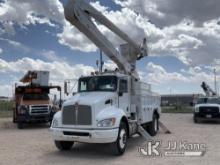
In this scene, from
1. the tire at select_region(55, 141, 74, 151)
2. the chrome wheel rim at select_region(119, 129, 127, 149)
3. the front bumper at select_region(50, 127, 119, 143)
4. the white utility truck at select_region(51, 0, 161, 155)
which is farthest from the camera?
the tire at select_region(55, 141, 74, 151)

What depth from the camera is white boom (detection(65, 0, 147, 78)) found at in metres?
11.1

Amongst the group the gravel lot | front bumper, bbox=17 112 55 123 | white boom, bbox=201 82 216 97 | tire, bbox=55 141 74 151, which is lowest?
the gravel lot

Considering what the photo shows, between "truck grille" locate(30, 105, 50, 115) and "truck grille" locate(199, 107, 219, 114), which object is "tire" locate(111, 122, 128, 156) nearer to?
"truck grille" locate(30, 105, 50, 115)

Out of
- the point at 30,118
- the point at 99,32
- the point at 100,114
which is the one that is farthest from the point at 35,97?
the point at 100,114

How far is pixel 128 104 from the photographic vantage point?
1148cm

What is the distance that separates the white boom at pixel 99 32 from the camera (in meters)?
11.1

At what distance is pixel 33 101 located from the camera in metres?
18.6

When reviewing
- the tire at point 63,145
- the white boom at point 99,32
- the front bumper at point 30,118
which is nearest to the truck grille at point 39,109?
the front bumper at point 30,118

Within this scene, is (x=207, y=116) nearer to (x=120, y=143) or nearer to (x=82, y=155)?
(x=120, y=143)

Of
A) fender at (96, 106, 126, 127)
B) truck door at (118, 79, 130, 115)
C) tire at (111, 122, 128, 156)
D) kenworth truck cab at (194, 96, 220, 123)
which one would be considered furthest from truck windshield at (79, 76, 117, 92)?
kenworth truck cab at (194, 96, 220, 123)

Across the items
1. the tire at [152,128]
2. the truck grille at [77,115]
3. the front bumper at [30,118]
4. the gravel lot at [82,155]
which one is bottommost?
the gravel lot at [82,155]

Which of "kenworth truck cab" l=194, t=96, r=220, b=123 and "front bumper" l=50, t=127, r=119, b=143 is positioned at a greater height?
"kenworth truck cab" l=194, t=96, r=220, b=123

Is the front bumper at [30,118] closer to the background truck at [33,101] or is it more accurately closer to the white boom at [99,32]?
the background truck at [33,101]

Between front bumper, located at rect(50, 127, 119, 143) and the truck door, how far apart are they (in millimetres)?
1652
